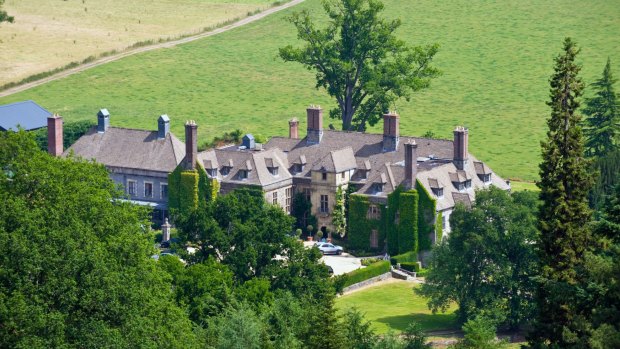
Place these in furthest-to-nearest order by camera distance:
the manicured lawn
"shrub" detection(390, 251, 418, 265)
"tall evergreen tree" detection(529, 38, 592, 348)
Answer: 1. "shrub" detection(390, 251, 418, 265)
2. the manicured lawn
3. "tall evergreen tree" detection(529, 38, 592, 348)

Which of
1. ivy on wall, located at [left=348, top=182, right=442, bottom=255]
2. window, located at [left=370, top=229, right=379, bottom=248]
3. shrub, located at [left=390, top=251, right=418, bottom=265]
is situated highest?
ivy on wall, located at [left=348, top=182, right=442, bottom=255]

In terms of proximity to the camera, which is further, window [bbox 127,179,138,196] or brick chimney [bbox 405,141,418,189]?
window [bbox 127,179,138,196]

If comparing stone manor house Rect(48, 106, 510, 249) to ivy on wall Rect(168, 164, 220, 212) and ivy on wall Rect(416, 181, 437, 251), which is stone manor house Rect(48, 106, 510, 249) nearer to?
ivy on wall Rect(416, 181, 437, 251)

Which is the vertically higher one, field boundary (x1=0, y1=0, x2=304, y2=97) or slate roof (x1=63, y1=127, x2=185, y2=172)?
field boundary (x1=0, y1=0, x2=304, y2=97)

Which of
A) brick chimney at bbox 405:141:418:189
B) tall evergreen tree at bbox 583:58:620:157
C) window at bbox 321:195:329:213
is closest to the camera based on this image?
brick chimney at bbox 405:141:418:189

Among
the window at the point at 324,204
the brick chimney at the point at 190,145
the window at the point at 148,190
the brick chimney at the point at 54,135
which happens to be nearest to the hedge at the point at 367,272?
the window at the point at 324,204

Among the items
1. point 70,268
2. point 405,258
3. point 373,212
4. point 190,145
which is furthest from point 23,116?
point 70,268

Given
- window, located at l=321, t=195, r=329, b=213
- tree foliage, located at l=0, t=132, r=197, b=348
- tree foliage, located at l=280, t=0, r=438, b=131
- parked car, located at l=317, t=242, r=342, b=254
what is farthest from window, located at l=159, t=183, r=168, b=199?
tree foliage, located at l=0, t=132, r=197, b=348
